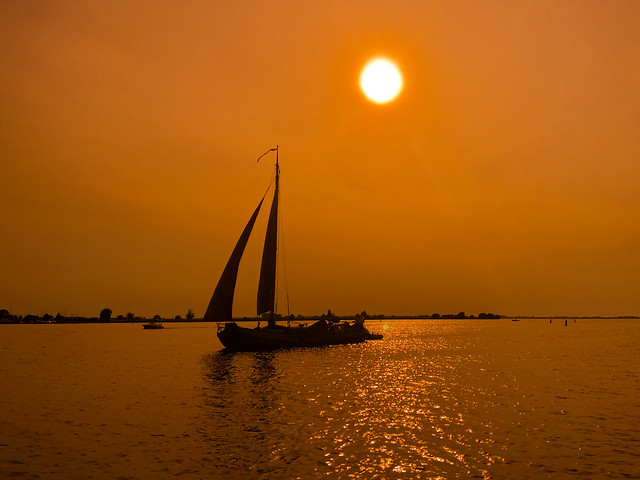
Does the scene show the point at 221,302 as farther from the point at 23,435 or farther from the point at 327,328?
the point at 23,435

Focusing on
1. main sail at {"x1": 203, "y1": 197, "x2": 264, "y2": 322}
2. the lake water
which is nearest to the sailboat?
main sail at {"x1": 203, "y1": 197, "x2": 264, "y2": 322}

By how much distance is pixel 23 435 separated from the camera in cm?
2203

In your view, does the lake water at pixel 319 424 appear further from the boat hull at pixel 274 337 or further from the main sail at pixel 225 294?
the boat hull at pixel 274 337

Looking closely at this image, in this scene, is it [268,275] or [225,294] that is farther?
[268,275]

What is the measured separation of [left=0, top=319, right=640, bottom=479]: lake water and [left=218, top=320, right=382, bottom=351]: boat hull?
1496 centimetres

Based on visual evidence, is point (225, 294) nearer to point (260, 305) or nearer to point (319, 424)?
point (260, 305)

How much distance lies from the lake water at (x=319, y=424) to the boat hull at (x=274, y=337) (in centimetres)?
1496

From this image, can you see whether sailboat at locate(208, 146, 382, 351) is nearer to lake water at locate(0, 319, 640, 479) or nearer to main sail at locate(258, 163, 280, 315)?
main sail at locate(258, 163, 280, 315)

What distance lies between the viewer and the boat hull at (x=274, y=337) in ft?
202

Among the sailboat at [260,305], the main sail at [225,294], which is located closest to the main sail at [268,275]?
the sailboat at [260,305]

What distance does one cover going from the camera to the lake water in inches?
698

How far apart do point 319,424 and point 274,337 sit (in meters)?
40.6

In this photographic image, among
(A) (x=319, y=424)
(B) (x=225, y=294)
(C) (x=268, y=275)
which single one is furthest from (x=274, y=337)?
(A) (x=319, y=424)

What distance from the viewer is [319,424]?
79.6 ft
